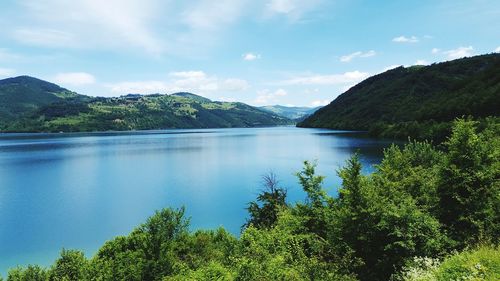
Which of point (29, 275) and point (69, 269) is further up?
point (29, 275)

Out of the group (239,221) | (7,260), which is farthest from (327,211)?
(7,260)

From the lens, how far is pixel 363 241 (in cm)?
2327

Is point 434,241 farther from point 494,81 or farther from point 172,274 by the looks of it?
point 494,81

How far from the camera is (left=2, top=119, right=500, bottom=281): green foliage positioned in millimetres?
19297

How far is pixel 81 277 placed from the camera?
97.2 ft

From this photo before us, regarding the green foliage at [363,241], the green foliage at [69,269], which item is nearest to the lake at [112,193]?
the green foliage at [363,241]

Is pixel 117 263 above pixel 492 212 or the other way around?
the other way around

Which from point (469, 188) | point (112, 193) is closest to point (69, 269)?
point (469, 188)

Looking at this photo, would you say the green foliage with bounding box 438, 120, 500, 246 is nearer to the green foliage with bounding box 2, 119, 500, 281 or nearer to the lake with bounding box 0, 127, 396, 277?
the green foliage with bounding box 2, 119, 500, 281

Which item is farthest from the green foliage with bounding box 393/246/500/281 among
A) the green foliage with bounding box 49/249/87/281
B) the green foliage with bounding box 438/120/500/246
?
the green foliage with bounding box 49/249/87/281

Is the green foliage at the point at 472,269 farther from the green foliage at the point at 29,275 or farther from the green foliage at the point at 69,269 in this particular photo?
the green foliage at the point at 29,275

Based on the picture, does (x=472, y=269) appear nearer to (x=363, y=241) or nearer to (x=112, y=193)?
(x=363, y=241)

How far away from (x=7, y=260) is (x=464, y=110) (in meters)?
158

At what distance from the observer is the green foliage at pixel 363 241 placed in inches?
760
